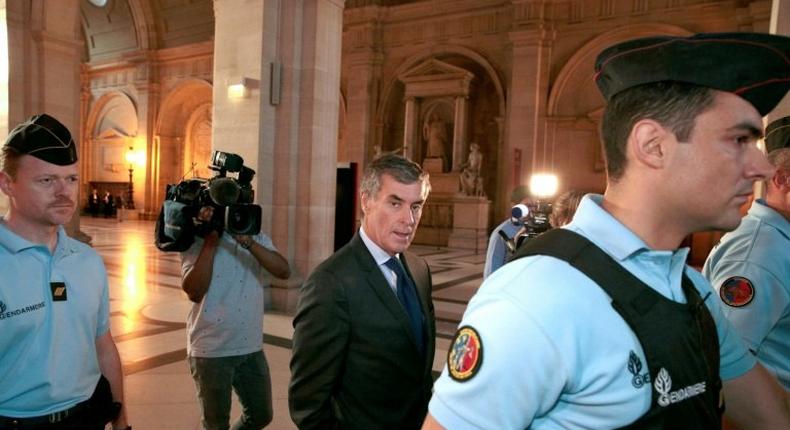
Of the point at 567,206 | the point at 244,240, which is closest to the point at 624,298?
the point at 244,240

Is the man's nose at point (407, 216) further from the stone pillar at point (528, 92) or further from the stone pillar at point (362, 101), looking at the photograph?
the stone pillar at point (362, 101)

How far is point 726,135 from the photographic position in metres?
0.95

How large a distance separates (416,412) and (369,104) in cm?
1912

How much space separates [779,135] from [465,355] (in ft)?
7.26

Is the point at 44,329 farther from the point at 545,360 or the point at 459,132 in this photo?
the point at 459,132

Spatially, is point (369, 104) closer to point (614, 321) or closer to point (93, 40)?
point (93, 40)

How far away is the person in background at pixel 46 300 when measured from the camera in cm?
178

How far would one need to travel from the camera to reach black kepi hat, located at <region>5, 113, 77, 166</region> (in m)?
1.93

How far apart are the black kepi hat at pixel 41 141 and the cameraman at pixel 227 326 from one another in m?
0.83

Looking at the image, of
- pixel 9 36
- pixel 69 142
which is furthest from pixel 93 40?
pixel 69 142

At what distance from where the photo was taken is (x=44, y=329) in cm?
184

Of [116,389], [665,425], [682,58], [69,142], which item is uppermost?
[682,58]

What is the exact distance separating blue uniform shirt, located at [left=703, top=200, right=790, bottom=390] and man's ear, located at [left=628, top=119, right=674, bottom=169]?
3.71ft

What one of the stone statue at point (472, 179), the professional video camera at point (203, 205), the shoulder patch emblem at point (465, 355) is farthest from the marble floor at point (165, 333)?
the stone statue at point (472, 179)
